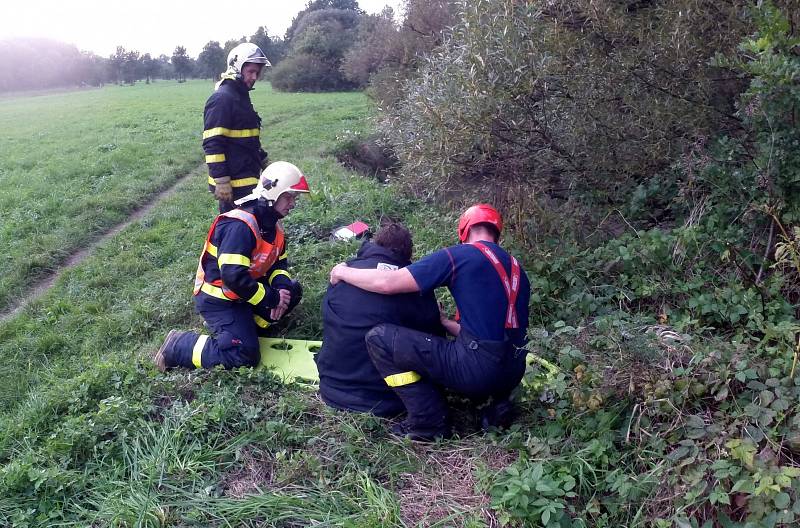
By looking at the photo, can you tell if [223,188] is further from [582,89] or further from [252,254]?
[582,89]

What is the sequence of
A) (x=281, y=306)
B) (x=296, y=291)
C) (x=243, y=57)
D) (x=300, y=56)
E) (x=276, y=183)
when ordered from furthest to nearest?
1. (x=300, y=56)
2. (x=243, y=57)
3. (x=296, y=291)
4. (x=281, y=306)
5. (x=276, y=183)

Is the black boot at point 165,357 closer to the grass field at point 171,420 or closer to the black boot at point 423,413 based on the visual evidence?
the grass field at point 171,420

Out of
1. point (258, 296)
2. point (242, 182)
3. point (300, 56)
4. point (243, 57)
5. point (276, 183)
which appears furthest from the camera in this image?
point (300, 56)

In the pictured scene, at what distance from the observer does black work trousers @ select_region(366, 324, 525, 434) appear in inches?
138

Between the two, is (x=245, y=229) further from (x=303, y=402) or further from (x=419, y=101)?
(x=419, y=101)

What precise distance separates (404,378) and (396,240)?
A: 2.73 ft

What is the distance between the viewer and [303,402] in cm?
390

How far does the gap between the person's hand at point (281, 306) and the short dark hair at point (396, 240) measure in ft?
4.38

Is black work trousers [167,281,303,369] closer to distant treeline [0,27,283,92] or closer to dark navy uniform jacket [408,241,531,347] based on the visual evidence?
dark navy uniform jacket [408,241,531,347]

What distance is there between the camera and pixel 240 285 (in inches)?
175

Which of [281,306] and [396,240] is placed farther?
[281,306]

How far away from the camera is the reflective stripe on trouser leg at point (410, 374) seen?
354 centimetres

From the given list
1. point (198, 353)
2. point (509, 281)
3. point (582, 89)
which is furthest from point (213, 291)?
point (582, 89)

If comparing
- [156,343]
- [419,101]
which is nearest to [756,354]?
[419,101]
